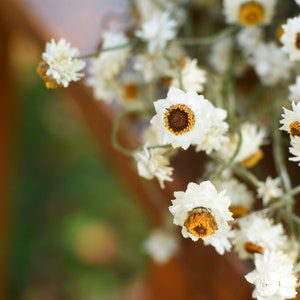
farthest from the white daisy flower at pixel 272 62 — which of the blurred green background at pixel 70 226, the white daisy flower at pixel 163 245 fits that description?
the blurred green background at pixel 70 226

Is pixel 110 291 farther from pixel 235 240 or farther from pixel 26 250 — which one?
pixel 235 240

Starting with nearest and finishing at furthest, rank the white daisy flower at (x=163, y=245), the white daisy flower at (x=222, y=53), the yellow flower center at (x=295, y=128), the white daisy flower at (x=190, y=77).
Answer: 1. the yellow flower center at (x=295, y=128)
2. the white daisy flower at (x=190, y=77)
3. the white daisy flower at (x=222, y=53)
4. the white daisy flower at (x=163, y=245)

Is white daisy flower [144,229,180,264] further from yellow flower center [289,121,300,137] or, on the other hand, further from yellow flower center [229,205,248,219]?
yellow flower center [289,121,300,137]

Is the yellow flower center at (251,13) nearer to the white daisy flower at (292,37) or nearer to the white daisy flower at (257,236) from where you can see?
the white daisy flower at (292,37)

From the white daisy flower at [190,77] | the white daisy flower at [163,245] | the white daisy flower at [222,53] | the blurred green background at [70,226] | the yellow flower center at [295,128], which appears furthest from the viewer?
the blurred green background at [70,226]

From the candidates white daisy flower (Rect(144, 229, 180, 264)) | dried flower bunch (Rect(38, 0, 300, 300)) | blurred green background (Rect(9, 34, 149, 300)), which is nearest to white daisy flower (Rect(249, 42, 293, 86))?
dried flower bunch (Rect(38, 0, 300, 300))

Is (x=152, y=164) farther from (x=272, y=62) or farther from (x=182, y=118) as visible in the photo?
(x=272, y=62)

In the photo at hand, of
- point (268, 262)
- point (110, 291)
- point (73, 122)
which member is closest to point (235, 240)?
point (268, 262)
